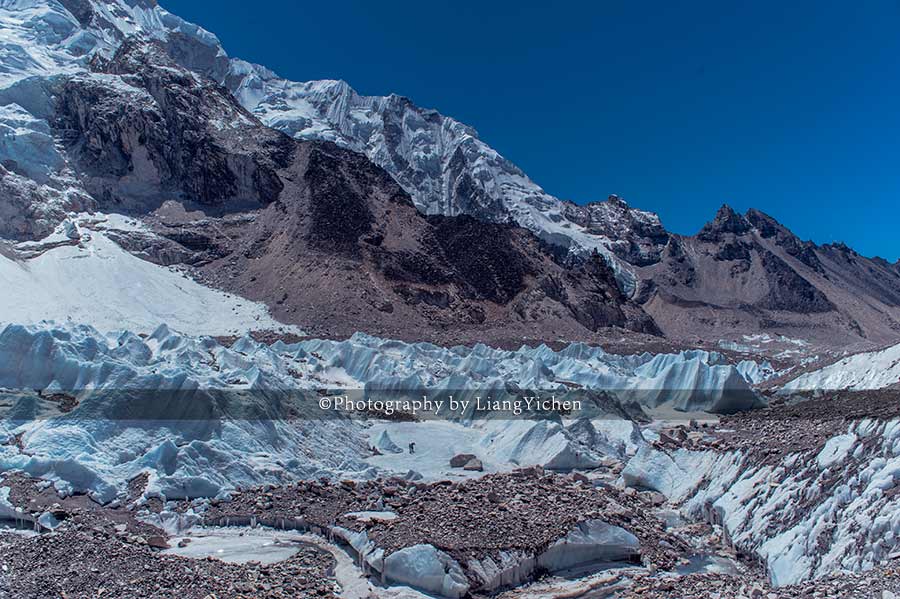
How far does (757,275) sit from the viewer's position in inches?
4257

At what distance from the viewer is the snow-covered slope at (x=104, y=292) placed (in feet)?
138

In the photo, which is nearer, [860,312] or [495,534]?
[495,534]

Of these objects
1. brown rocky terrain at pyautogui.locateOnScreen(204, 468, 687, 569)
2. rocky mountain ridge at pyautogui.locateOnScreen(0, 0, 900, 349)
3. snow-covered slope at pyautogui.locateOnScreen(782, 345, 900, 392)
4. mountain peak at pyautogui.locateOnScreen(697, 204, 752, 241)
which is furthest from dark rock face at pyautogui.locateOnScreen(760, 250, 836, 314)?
brown rocky terrain at pyautogui.locateOnScreen(204, 468, 687, 569)

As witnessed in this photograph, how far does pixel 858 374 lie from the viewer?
23.8 metres

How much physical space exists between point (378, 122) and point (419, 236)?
59787 millimetres

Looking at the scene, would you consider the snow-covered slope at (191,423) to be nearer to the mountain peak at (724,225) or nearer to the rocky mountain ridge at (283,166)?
the rocky mountain ridge at (283,166)

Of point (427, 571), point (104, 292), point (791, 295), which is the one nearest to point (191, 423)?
point (427, 571)

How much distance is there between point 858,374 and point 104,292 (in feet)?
136

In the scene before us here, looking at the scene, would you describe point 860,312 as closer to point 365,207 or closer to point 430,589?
point 365,207

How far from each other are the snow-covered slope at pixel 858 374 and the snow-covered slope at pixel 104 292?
30.9 m

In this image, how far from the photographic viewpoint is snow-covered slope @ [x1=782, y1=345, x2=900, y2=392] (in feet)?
71.9

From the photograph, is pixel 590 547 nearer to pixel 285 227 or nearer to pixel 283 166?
pixel 285 227

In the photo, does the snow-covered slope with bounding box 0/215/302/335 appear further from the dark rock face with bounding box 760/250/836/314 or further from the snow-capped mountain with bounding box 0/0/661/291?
the dark rock face with bounding box 760/250/836/314

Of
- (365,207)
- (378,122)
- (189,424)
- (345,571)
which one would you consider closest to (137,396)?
(189,424)
